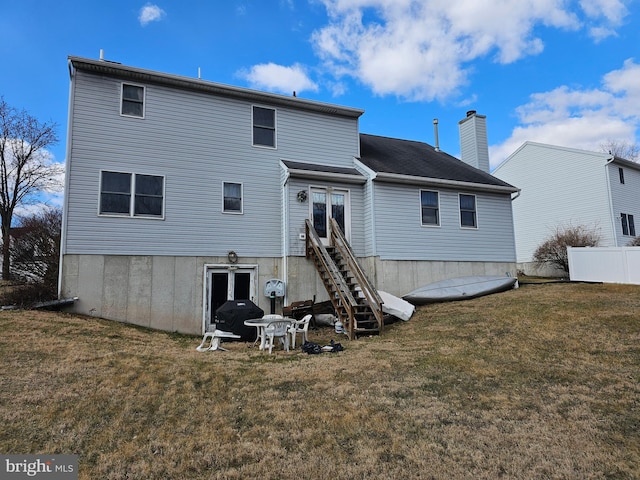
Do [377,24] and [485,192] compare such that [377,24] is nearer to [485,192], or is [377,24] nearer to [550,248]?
[485,192]

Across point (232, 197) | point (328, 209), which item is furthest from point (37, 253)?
point (328, 209)

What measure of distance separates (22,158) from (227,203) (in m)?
16.3

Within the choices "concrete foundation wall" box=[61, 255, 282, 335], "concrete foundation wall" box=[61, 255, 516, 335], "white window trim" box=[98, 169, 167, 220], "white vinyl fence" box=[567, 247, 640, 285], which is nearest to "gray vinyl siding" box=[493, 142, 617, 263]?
"white vinyl fence" box=[567, 247, 640, 285]

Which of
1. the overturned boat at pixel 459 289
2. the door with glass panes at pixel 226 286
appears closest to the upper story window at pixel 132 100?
the door with glass panes at pixel 226 286

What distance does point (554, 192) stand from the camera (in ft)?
73.0

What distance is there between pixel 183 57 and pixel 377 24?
277 inches

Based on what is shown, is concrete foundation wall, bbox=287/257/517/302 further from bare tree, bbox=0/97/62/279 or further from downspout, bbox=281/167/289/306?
bare tree, bbox=0/97/62/279

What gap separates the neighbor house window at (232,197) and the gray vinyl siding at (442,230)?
446cm

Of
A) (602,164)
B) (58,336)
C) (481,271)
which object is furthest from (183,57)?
(602,164)

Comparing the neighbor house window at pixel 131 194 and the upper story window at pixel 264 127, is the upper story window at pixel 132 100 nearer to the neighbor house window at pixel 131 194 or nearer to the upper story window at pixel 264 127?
the neighbor house window at pixel 131 194

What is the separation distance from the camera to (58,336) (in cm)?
736

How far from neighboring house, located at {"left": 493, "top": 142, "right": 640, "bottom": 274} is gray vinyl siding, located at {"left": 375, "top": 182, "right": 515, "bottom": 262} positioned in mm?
8452

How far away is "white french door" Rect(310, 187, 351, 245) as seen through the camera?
12320 millimetres

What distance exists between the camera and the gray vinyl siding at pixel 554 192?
20109 mm
